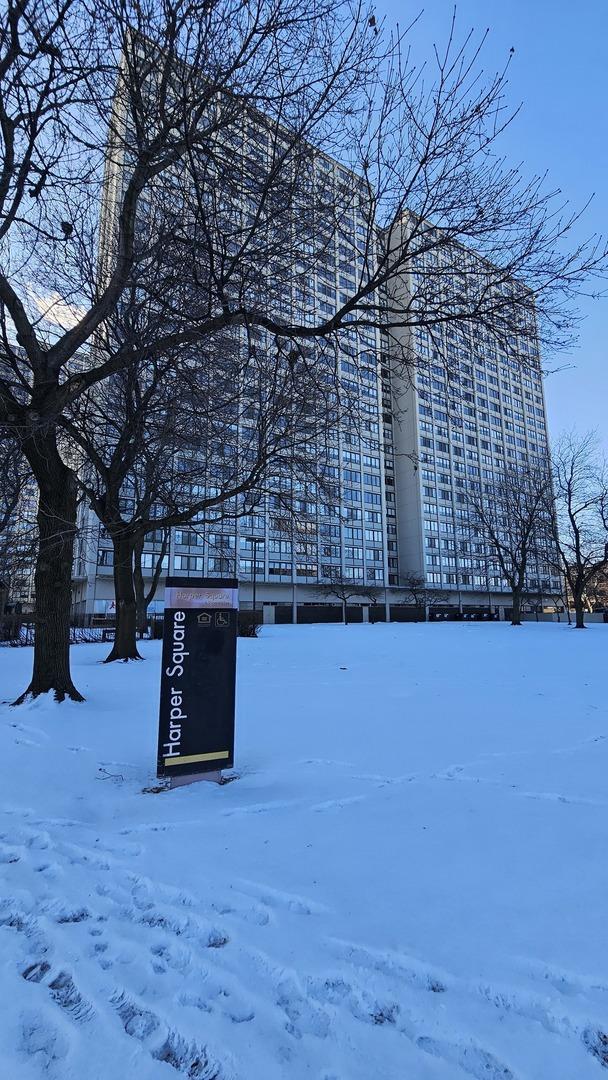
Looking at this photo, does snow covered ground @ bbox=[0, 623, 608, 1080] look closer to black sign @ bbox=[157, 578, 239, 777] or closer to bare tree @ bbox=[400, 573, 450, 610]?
black sign @ bbox=[157, 578, 239, 777]

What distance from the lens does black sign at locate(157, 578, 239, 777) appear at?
14.4 ft

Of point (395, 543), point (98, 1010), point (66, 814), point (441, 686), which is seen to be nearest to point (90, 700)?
point (66, 814)

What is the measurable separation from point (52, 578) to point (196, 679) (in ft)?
15.8

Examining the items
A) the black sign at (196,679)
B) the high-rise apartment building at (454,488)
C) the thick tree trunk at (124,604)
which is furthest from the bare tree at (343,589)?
the black sign at (196,679)

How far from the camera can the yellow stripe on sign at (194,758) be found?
14.3 ft

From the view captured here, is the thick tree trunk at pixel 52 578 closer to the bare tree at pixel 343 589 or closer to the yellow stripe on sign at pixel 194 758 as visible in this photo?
the yellow stripe on sign at pixel 194 758

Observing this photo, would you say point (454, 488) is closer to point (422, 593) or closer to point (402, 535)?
point (402, 535)

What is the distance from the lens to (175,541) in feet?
198

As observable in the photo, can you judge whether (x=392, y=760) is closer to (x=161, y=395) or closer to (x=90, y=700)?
(x=90, y=700)

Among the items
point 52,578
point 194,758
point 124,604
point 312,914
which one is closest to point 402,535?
point 124,604

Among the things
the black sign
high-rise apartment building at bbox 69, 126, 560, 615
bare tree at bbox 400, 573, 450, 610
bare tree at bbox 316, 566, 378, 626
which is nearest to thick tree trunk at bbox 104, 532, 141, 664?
the black sign

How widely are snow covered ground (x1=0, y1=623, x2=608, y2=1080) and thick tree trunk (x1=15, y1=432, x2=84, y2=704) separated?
2736 millimetres

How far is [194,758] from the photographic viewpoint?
4453 millimetres

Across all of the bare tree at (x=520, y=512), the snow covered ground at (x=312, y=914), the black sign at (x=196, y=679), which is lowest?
the snow covered ground at (x=312, y=914)
